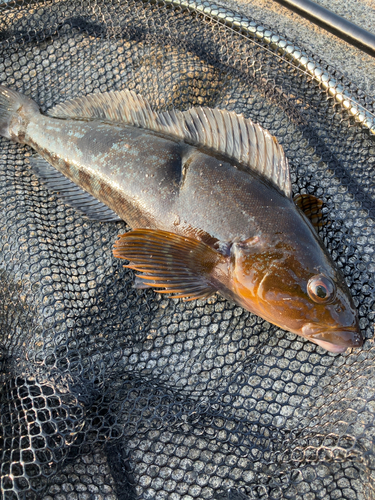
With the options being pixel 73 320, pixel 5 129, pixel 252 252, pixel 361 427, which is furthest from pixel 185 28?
pixel 361 427

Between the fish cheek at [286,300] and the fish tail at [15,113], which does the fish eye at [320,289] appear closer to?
the fish cheek at [286,300]

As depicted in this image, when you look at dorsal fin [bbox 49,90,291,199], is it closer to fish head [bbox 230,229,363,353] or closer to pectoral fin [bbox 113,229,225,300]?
fish head [bbox 230,229,363,353]

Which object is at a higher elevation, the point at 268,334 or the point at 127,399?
the point at 268,334

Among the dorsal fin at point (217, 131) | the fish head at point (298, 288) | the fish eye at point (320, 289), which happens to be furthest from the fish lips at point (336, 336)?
the dorsal fin at point (217, 131)

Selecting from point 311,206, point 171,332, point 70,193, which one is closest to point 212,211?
point 311,206

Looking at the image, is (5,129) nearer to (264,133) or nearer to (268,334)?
(264,133)

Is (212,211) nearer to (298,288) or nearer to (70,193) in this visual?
(298,288)
